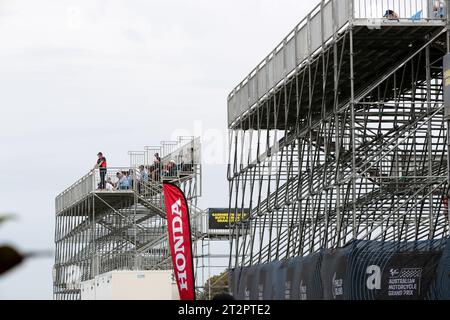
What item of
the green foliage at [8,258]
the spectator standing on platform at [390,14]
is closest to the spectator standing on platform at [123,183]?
the spectator standing on platform at [390,14]

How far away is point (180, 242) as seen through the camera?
3144cm

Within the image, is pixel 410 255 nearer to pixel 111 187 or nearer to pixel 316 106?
pixel 316 106

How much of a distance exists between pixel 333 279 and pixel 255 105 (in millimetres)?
13192

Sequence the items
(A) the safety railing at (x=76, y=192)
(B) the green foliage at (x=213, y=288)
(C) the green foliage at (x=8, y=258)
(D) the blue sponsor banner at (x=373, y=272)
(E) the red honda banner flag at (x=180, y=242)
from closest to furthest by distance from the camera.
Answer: (C) the green foliage at (x=8, y=258), (D) the blue sponsor banner at (x=373, y=272), (E) the red honda banner flag at (x=180, y=242), (B) the green foliage at (x=213, y=288), (A) the safety railing at (x=76, y=192)

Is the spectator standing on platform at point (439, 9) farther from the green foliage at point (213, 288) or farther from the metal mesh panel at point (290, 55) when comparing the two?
the green foliage at point (213, 288)

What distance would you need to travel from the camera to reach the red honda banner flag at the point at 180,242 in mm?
30953

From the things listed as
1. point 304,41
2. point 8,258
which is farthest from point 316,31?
point 8,258

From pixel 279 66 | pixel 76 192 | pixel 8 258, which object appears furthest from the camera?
pixel 76 192

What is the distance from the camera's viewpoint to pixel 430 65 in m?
30.2

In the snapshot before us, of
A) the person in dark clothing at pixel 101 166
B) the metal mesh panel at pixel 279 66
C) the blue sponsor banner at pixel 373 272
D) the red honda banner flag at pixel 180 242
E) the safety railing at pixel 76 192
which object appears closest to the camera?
the blue sponsor banner at pixel 373 272

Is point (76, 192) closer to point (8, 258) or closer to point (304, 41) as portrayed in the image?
point (304, 41)

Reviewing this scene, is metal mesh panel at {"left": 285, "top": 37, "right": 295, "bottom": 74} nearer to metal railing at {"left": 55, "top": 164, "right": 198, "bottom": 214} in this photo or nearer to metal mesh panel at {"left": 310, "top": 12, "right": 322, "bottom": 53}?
metal mesh panel at {"left": 310, "top": 12, "right": 322, "bottom": 53}

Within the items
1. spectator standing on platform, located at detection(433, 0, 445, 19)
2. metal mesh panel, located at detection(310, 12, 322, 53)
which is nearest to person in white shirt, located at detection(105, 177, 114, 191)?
metal mesh panel, located at detection(310, 12, 322, 53)

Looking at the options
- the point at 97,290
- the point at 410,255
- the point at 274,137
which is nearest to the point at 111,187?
the point at 97,290
